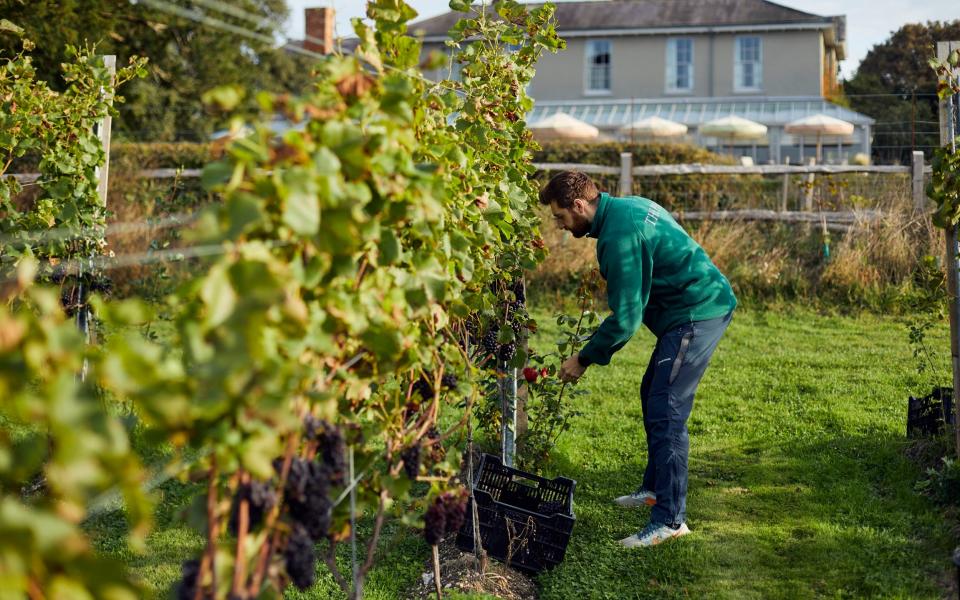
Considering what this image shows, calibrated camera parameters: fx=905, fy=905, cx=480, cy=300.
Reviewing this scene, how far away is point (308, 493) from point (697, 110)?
77.8 feet

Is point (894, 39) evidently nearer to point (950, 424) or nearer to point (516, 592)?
point (950, 424)

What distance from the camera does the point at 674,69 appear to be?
25.2 m

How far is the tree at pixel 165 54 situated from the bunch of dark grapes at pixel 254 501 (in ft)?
34.4

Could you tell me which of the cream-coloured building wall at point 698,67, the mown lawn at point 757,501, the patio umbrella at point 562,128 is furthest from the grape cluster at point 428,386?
the cream-coloured building wall at point 698,67

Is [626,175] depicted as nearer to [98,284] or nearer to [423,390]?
[98,284]

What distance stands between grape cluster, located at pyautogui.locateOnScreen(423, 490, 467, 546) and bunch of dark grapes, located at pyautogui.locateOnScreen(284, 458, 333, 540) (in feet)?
2.91

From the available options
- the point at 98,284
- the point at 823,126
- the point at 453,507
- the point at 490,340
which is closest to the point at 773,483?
the point at 490,340

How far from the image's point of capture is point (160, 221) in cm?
585

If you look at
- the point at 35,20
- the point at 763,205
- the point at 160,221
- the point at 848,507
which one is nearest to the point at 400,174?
the point at 848,507

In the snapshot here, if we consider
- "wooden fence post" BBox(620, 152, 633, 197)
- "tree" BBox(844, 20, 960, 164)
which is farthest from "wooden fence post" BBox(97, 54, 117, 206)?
"tree" BBox(844, 20, 960, 164)

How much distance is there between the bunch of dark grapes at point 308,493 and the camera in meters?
1.82

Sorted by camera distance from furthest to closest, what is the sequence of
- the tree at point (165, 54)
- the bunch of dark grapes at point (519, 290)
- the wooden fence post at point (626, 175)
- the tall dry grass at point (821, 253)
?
the tree at point (165, 54)
the wooden fence post at point (626, 175)
the tall dry grass at point (821, 253)
the bunch of dark grapes at point (519, 290)

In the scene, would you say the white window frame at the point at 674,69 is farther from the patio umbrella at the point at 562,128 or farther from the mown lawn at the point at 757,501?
the mown lawn at the point at 757,501

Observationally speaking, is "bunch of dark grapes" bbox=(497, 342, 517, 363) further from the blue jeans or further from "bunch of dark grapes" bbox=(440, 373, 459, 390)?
"bunch of dark grapes" bbox=(440, 373, 459, 390)
